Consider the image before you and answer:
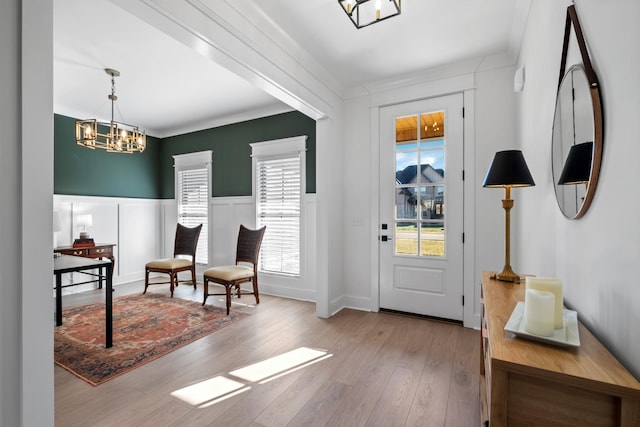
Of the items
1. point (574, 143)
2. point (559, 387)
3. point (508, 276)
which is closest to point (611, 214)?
point (574, 143)

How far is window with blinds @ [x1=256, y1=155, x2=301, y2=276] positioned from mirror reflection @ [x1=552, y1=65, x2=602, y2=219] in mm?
3159

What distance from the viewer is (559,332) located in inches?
36.3

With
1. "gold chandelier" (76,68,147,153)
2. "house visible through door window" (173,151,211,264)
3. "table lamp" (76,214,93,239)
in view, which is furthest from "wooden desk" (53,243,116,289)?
"gold chandelier" (76,68,147,153)

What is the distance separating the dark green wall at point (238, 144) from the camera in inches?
161

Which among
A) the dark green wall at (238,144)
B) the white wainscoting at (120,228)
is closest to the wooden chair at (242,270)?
the dark green wall at (238,144)

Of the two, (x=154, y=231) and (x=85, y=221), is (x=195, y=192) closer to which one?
(x=154, y=231)

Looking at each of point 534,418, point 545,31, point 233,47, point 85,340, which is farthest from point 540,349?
point 85,340

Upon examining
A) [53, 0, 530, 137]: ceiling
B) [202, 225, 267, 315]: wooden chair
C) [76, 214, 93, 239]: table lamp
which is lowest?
[202, 225, 267, 315]: wooden chair

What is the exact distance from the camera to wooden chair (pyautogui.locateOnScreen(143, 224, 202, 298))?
4.22 metres

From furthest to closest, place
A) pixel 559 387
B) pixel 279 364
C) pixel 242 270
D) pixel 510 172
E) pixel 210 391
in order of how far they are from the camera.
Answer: pixel 242 270, pixel 279 364, pixel 210 391, pixel 510 172, pixel 559 387

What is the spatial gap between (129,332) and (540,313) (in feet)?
11.2

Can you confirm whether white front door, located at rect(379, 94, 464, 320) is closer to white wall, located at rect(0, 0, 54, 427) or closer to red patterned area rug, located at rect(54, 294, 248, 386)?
red patterned area rug, located at rect(54, 294, 248, 386)

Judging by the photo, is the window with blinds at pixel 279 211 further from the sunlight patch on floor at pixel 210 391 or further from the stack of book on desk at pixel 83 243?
the stack of book on desk at pixel 83 243

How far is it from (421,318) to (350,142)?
225 centimetres
